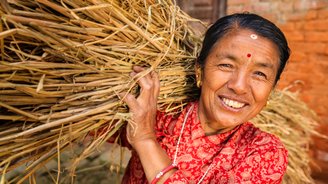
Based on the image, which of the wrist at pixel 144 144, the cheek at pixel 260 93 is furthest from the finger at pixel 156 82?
the cheek at pixel 260 93

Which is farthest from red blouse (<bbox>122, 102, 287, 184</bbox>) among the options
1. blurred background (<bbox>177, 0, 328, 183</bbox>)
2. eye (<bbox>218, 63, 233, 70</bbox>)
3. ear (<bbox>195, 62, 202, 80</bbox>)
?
blurred background (<bbox>177, 0, 328, 183</bbox>)

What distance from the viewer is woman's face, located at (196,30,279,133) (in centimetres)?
127

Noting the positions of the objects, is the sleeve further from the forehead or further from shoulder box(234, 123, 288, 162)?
the forehead

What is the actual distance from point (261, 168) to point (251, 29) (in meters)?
0.46

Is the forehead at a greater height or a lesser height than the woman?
greater

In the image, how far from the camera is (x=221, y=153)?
4.39 feet

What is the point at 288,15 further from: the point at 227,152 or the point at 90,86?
the point at 90,86

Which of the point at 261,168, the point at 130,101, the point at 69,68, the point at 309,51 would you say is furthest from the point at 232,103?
the point at 309,51

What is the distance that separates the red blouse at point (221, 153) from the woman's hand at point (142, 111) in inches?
6.0

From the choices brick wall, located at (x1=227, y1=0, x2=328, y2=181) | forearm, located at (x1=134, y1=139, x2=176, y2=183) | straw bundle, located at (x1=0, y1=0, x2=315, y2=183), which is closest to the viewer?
straw bundle, located at (x1=0, y1=0, x2=315, y2=183)

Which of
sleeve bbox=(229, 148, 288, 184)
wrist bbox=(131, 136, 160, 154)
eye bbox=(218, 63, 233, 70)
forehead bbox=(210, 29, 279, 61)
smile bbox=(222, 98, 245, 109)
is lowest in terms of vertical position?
sleeve bbox=(229, 148, 288, 184)

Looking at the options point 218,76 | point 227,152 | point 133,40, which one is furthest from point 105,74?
point 227,152

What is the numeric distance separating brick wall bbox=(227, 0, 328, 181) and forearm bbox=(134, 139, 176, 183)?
6.98ft

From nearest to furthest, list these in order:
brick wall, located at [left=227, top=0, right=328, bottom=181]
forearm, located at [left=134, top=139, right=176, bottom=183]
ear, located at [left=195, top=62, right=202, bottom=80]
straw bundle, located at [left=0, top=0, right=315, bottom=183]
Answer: straw bundle, located at [left=0, top=0, right=315, bottom=183] → forearm, located at [left=134, top=139, right=176, bottom=183] → ear, located at [left=195, top=62, right=202, bottom=80] → brick wall, located at [left=227, top=0, right=328, bottom=181]
